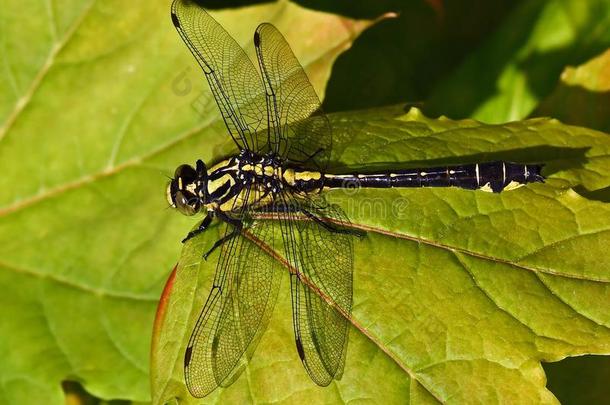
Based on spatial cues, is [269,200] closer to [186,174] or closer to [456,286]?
[186,174]

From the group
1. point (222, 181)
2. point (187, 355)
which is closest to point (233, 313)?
point (187, 355)

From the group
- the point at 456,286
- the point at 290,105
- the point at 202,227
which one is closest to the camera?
the point at 456,286

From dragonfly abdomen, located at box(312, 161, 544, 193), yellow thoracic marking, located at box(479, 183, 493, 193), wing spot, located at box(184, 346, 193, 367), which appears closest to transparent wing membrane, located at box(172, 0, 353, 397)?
wing spot, located at box(184, 346, 193, 367)

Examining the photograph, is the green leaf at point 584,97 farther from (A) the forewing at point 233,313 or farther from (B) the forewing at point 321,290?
(A) the forewing at point 233,313

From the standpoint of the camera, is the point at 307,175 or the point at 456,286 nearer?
the point at 456,286

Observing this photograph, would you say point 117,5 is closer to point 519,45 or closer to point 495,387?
point 519,45

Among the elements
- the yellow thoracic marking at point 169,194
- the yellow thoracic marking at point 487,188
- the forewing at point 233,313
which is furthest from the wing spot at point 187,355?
the yellow thoracic marking at point 487,188
